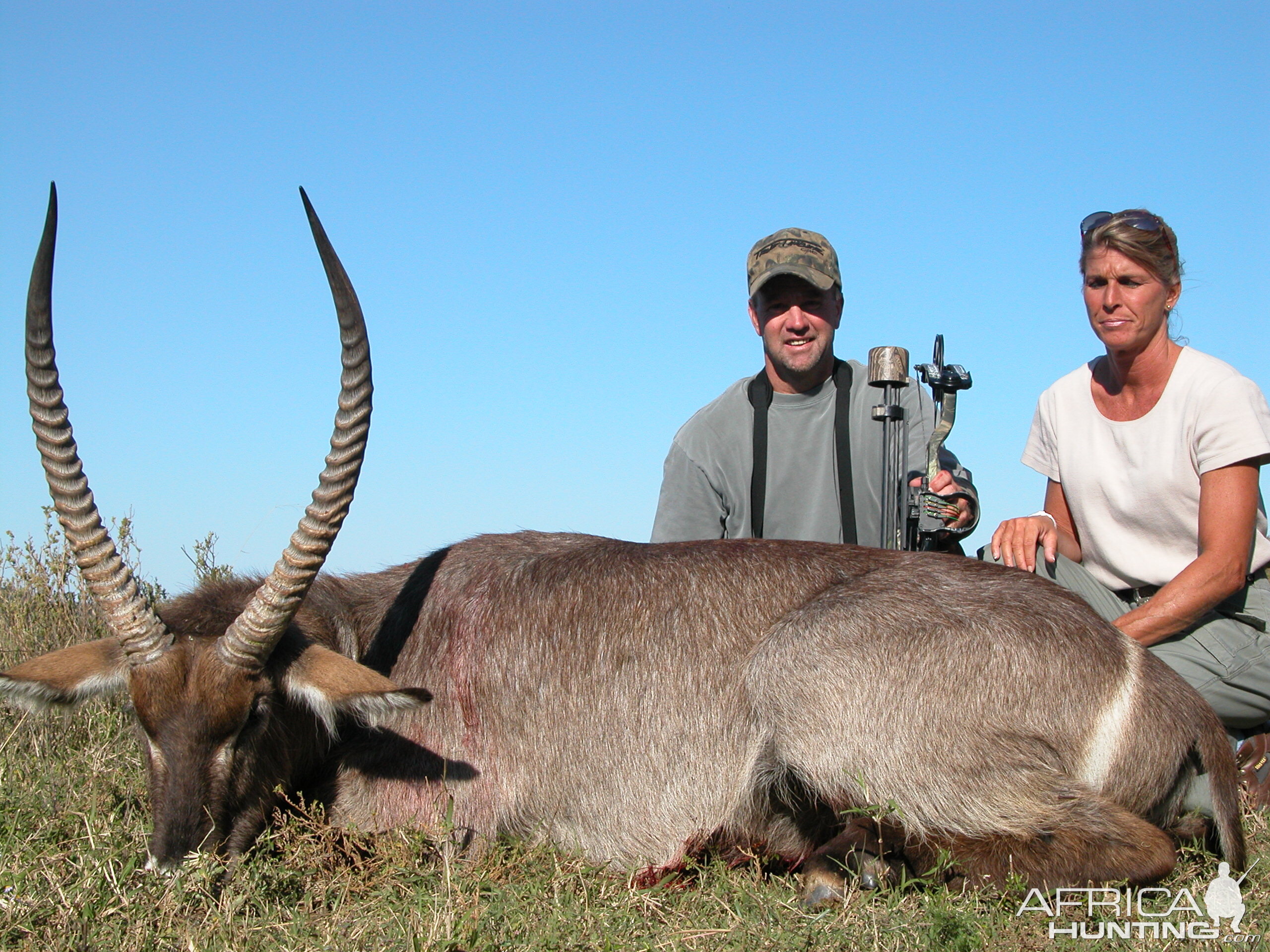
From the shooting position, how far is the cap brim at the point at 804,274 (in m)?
Result: 5.50

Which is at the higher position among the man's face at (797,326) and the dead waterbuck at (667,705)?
the man's face at (797,326)

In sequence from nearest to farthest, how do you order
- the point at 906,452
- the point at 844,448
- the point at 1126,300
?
1. the point at 1126,300
2. the point at 906,452
3. the point at 844,448

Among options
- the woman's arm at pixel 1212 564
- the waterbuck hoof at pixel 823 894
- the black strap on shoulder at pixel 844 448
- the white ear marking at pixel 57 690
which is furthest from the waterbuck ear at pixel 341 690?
the woman's arm at pixel 1212 564

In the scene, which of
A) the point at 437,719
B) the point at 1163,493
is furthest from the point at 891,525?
the point at 437,719

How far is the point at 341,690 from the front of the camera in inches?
132

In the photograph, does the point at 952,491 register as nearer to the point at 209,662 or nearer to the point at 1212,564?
the point at 1212,564

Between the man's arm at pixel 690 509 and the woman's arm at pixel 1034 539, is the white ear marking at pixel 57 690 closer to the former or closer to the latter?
the man's arm at pixel 690 509

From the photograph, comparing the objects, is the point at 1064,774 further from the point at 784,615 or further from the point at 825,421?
the point at 825,421

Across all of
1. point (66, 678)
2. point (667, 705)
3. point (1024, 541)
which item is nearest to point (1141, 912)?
point (667, 705)

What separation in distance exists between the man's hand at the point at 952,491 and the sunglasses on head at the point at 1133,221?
1.17 metres

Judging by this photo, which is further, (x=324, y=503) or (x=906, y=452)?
(x=906, y=452)

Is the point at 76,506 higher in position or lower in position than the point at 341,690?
higher

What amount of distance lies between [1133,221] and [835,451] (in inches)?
68.8

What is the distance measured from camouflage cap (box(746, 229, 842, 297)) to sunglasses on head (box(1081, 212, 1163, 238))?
4.32 ft
